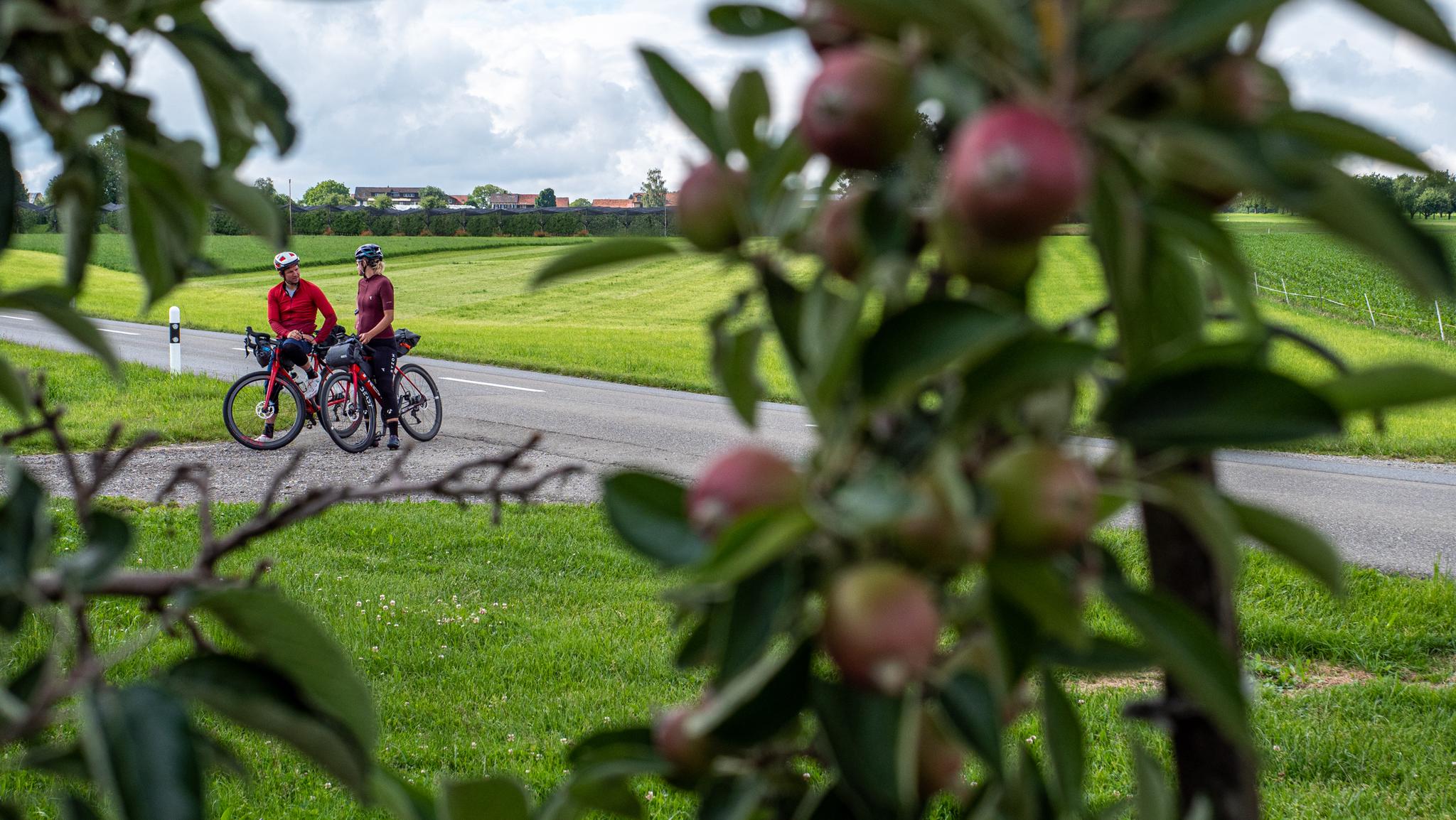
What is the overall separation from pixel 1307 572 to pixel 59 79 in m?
0.88

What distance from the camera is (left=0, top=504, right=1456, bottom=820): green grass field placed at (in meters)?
3.67

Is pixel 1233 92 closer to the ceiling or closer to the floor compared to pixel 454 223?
closer to the floor

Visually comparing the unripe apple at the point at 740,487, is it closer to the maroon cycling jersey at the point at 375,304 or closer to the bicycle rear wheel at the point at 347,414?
the bicycle rear wheel at the point at 347,414

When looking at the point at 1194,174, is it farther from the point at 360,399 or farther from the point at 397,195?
the point at 397,195

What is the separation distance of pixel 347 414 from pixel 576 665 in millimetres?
5664

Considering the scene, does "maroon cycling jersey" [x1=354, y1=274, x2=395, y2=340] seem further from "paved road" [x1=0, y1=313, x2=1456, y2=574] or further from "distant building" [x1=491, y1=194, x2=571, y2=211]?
"distant building" [x1=491, y1=194, x2=571, y2=211]

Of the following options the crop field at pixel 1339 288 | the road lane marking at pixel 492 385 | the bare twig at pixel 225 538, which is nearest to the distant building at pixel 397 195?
the crop field at pixel 1339 288

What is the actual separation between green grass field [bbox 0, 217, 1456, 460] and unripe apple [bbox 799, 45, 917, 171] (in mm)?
99

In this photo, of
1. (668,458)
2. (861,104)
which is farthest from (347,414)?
(861,104)

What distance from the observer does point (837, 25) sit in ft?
1.77

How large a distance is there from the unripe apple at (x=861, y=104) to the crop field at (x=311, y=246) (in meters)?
46.3

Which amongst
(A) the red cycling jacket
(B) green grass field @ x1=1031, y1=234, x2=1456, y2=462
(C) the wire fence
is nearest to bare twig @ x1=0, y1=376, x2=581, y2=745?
(B) green grass field @ x1=1031, y1=234, x2=1456, y2=462

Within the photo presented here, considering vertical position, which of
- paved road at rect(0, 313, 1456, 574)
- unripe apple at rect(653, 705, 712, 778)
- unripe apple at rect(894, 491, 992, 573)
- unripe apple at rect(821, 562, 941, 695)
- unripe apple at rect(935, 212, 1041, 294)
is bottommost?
paved road at rect(0, 313, 1456, 574)

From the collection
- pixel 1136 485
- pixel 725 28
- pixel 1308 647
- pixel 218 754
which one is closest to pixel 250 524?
pixel 218 754
